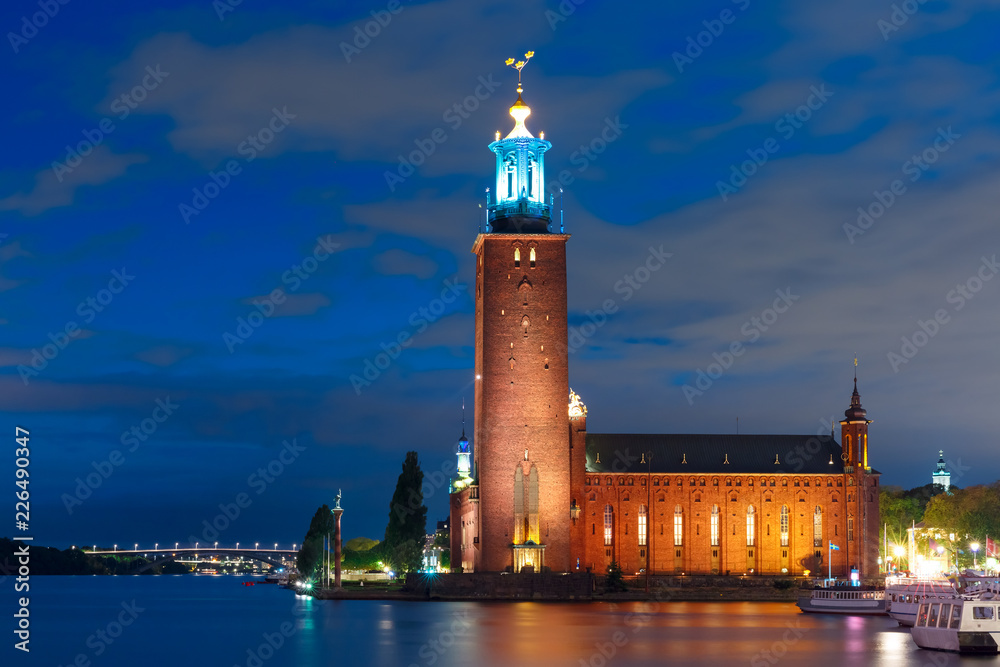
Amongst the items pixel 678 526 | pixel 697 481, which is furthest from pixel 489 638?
pixel 697 481

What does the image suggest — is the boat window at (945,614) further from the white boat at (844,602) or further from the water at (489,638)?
the white boat at (844,602)

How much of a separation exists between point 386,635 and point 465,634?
3702 millimetres

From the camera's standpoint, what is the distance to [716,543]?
93.7 meters

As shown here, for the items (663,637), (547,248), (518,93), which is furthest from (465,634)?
(518,93)

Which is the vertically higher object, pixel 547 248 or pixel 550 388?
pixel 547 248

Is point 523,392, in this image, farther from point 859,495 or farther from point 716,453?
point 859,495

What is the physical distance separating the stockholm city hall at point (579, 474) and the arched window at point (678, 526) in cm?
7

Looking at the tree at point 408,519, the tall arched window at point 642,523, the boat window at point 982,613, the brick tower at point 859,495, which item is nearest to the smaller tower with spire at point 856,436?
the brick tower at point 859,495

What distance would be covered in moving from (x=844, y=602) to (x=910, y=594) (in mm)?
13661

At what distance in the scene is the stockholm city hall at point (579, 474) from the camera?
84.2 m

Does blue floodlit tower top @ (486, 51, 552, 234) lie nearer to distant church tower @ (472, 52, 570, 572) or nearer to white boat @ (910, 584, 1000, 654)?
distant church tower @ (472, 52, 570, 572)

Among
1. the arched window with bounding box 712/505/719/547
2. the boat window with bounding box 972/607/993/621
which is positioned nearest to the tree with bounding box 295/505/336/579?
the arched window with bounding box 712/505/719/547

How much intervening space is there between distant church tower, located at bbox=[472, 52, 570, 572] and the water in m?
4.98

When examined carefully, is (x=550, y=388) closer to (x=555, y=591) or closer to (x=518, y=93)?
(x=555, y=591)
